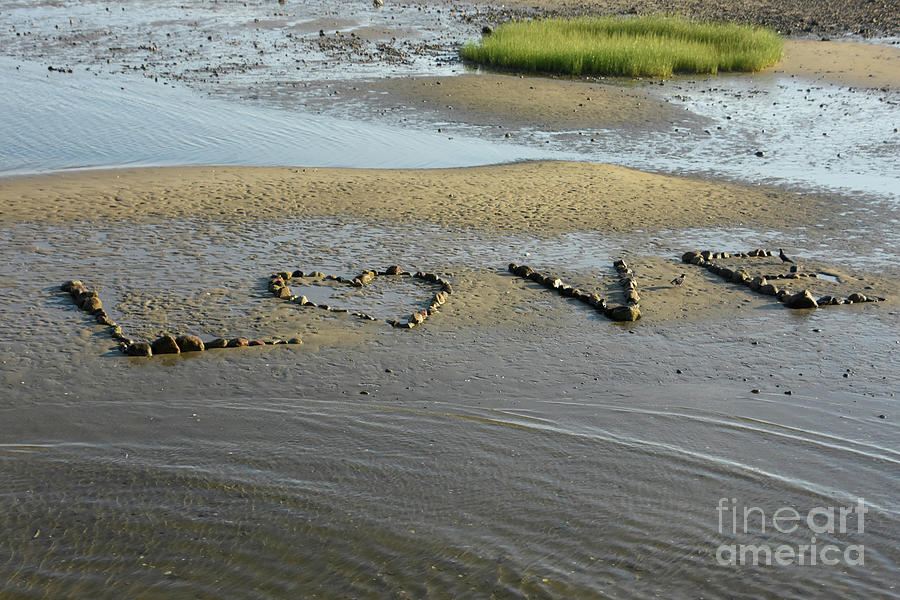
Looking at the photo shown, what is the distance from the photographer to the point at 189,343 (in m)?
6.68

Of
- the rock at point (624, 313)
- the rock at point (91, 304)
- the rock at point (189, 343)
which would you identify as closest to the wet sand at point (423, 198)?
the rock at point (624, 313)

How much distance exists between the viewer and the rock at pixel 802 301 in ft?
26.6

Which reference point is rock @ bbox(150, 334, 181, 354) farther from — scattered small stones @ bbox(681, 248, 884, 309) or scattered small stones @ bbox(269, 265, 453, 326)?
scattered small stones @ bbox(681, 248, 884, 309)

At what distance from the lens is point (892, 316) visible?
8.11 m

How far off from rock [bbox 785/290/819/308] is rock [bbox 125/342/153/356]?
5390mm

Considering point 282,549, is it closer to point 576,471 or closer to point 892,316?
point 576,471

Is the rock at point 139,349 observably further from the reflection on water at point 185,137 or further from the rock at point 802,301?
the reflection on water at point 185,137

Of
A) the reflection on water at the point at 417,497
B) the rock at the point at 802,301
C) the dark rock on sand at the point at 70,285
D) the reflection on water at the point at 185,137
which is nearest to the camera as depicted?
the reflection on water at the point at 417,497

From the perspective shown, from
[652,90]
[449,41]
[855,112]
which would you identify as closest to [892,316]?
[855,112]

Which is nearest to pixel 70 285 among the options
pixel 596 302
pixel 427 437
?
pixel 427 437

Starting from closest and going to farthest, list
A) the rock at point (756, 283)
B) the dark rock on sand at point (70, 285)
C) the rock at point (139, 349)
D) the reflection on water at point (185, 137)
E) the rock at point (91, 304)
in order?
the rock at point (139, 349) < the rock at point (91, 304) < the dark rock on sand at point (70, 285) < the rock at point (756, 283) < the reflection on water at point (185, 137)

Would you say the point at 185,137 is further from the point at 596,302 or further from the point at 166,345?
the point at 596,302

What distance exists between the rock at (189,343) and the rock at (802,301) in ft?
16.5

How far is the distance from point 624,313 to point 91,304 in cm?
430
